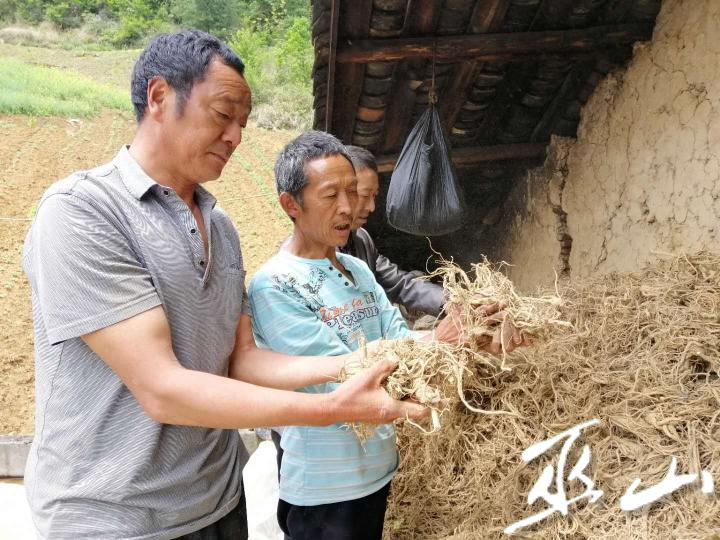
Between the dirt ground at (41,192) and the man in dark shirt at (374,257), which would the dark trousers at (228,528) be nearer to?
the man in dark shirt at (374,257)

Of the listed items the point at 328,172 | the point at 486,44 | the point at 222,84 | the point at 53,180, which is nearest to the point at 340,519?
the point at 328,172

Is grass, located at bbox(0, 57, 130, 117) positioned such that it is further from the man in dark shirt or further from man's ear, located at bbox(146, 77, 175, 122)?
man's ear, located at bbox(146, 77, 175, 122)

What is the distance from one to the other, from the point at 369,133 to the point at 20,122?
8850 millimetres

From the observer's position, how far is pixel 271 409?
3.77 ft

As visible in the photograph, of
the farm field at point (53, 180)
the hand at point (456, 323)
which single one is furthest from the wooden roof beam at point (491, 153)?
the farm field at point (53, 180)

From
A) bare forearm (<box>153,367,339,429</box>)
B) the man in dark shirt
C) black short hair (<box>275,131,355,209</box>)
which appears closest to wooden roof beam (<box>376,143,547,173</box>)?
the man in dark shirt

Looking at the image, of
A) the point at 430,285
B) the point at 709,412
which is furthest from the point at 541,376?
the point at 430,285

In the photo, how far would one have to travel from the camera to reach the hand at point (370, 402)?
1245 mm

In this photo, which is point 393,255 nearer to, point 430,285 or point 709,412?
point 430,285

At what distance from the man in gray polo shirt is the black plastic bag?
233 cm

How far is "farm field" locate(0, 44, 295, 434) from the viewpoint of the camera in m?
7.05

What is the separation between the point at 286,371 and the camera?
4.84ft

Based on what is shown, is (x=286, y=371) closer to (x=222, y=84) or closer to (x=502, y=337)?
(x=502, y=337)

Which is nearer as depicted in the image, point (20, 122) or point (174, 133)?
point (174, 133)
